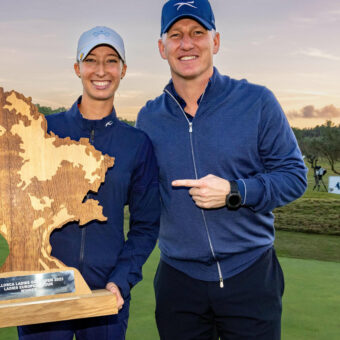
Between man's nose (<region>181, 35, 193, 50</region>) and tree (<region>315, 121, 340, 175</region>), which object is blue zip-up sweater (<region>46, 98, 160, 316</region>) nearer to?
man's nose (<region>181, 35, 193, 50</region>)

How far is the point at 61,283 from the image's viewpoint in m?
1.74

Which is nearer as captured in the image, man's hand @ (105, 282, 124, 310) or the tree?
man's hand @ (105, 282, 124, 310)

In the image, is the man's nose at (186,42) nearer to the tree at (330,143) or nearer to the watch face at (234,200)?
the watch face at (234,200)

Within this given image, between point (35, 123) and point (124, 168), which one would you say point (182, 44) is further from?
point (35, 123)

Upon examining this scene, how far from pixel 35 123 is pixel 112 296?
71 centimetres

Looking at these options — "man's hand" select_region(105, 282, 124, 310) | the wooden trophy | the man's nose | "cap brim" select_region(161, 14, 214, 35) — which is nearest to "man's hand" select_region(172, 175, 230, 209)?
the wooden trophy

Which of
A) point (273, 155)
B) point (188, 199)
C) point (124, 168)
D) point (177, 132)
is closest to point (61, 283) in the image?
point (124, 168)

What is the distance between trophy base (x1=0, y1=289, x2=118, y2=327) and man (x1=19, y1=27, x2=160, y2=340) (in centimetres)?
13

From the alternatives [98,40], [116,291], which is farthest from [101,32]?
[116,291]

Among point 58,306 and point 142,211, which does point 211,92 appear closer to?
point 142,211

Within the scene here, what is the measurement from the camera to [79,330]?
6.46 feet

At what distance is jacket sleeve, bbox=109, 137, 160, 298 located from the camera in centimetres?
200

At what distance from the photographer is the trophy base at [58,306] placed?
5.39ft

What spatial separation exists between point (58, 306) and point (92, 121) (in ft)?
2.49
